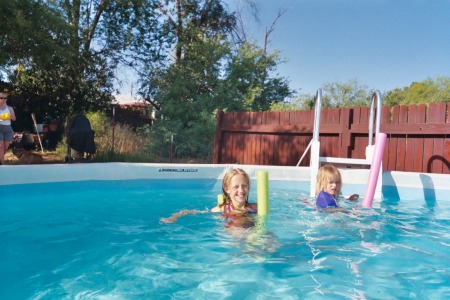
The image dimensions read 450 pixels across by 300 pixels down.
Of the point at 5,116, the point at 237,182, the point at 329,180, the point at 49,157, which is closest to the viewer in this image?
the point at 237,182

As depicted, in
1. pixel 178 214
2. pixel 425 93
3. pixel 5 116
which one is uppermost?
pixel 425 93

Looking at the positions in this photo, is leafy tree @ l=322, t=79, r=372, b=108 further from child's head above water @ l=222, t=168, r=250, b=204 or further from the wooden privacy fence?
child's head above water @ l=222, t=168, r=250, b=204

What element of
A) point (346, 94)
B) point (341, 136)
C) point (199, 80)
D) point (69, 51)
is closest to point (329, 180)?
point (341, 136)

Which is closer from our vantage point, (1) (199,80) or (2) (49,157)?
(2) (49,157)

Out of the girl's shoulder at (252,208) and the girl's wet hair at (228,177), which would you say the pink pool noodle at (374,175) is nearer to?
the girl's shoulder at (252,208)

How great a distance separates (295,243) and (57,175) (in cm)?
419

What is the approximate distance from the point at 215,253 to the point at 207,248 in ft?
0.51

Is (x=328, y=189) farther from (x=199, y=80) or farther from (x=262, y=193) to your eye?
(x=199, y=80)

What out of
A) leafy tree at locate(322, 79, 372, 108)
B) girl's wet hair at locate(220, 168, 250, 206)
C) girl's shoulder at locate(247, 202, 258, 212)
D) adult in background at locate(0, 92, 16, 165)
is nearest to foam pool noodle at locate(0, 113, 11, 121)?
adult in background at locate(0, 92, 16, 165)

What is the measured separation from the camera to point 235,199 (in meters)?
3.73

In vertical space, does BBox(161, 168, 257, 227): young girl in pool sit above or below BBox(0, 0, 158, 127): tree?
below

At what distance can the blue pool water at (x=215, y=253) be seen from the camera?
7.63ft

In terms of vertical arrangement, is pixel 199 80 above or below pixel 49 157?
above

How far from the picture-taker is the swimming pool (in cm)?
234
